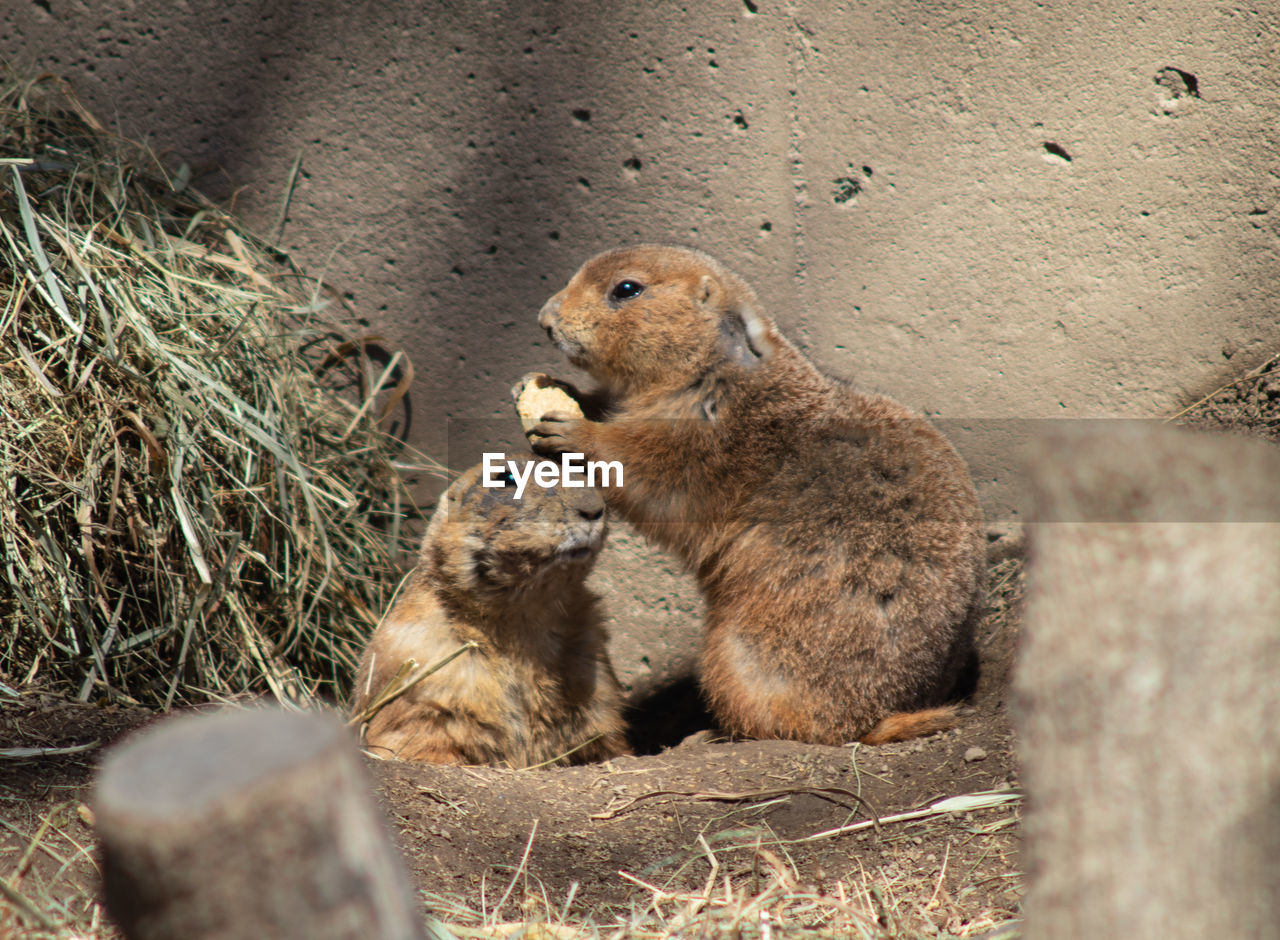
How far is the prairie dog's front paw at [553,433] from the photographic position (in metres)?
4.38

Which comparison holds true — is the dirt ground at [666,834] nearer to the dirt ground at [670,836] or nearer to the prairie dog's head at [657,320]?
the dirt ground at [670,836]

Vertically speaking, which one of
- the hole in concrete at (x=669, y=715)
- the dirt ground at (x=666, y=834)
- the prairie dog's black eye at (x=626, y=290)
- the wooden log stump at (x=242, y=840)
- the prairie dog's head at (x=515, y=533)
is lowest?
the hole in concrete at (x=669, y=715)

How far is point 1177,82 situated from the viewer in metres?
4.54

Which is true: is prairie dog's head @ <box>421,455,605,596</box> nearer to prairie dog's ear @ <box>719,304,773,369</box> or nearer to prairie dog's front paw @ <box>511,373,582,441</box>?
prairie dog's front paw @ <box>511,373,582,441</box>

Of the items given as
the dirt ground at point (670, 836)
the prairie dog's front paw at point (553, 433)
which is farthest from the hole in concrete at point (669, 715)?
the prairie dog's front paw at point (553, 433)

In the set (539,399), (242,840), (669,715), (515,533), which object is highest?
(242,840)

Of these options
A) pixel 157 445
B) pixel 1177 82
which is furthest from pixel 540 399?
pixel 1177 82

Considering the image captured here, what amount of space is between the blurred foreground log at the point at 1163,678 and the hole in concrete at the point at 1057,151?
3.57m

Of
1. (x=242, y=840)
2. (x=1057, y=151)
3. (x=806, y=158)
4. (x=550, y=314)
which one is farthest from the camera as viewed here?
(x=806, y=158)

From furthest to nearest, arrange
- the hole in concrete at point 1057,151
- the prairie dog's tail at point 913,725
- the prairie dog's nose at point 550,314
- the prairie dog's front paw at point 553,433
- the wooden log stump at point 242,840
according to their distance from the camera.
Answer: the hole in concrete at point 1057,151 → the prairie dog's nose at point 550,314 → the prairie dog's front paw at point 553,433 → the prairie dog's tail at point 913,725 → the wooden log stump at point 242,840

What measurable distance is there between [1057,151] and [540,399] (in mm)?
2532

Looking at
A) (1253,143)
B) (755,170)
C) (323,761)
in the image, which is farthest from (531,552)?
(1253,143)

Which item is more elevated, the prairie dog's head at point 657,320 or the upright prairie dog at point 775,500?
the prairie dog's head at point 657,320

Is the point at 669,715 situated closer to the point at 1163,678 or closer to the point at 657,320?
the point at 657,320
